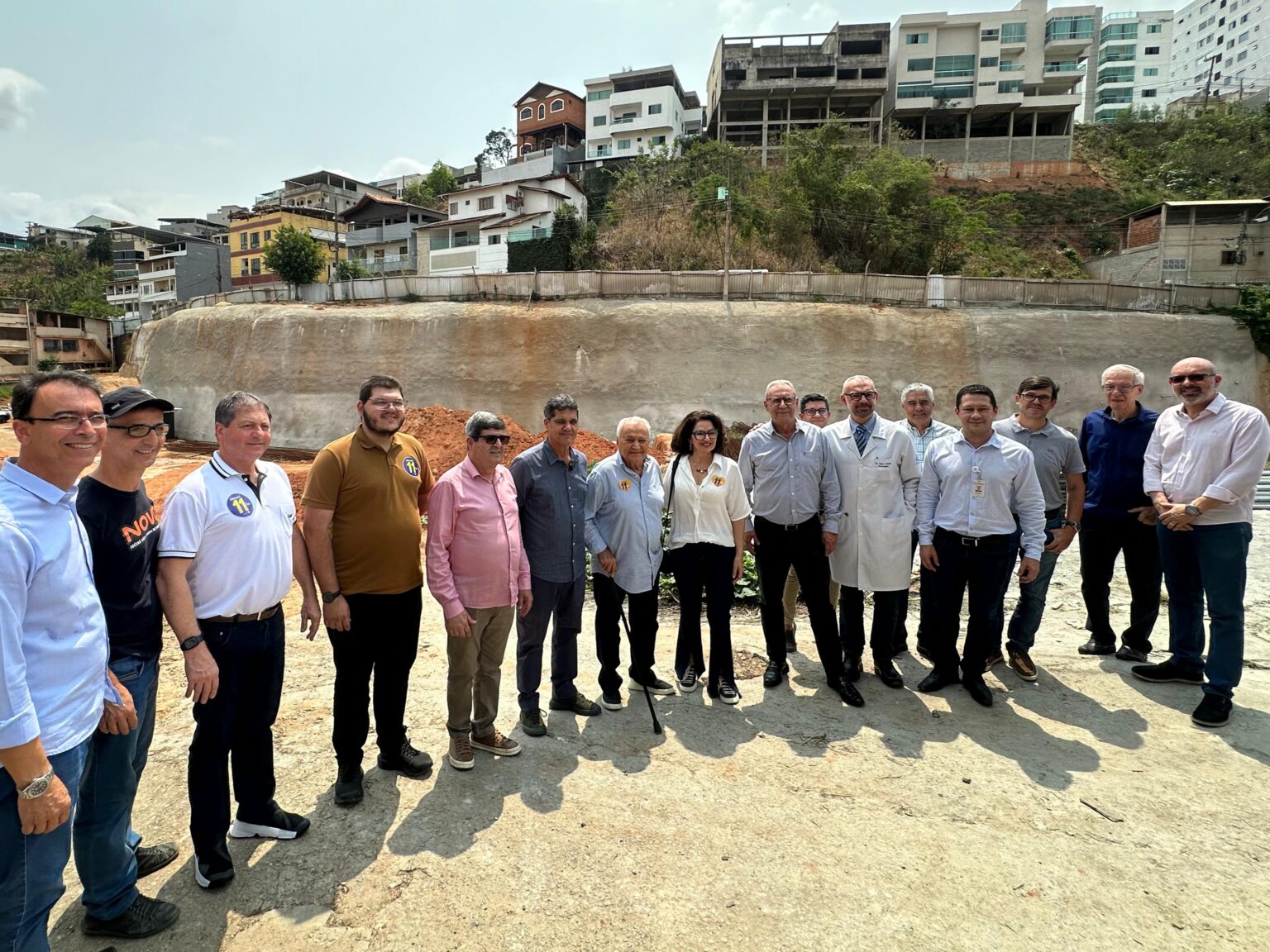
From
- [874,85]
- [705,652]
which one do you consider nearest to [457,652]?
[705,652]

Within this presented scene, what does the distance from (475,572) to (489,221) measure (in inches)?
1370

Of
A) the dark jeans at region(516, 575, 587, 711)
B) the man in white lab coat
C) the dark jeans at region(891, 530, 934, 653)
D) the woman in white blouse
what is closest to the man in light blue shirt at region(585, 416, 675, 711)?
the woman in white blouse

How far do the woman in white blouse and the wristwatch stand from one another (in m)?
3.22

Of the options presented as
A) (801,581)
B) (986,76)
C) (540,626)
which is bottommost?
(540,626)

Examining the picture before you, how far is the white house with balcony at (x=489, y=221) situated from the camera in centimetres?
3203

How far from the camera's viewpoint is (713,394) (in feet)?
58.6

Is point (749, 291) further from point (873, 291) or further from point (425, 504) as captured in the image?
point (425, 504)

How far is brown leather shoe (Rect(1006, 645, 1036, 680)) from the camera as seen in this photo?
4.61m

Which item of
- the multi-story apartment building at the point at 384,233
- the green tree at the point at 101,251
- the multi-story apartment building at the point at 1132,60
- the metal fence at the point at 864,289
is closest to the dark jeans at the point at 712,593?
the metal fence at the point at 864,289

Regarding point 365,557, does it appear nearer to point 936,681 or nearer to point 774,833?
point 774,833

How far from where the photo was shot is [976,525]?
4.21m

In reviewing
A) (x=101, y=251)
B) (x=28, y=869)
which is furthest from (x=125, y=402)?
(x=101, y=251)

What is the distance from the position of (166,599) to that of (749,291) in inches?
707

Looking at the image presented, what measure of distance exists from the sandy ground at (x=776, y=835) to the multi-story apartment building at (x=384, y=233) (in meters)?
40.3
